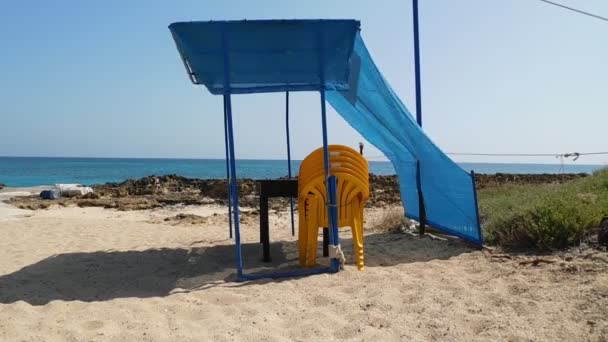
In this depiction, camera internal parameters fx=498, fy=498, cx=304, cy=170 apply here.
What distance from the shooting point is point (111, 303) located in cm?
426

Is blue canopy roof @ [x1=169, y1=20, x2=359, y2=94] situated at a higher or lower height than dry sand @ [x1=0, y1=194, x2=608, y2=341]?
higher

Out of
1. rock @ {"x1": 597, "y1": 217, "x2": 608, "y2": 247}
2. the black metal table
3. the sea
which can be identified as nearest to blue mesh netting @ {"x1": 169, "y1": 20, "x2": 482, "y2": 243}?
the black metal table

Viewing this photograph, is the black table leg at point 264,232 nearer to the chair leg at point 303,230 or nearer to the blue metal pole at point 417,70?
the chair leg at point 303,230

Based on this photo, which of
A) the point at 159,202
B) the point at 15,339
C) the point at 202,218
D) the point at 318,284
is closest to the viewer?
the point at 15,339

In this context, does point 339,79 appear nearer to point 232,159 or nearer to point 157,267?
point 232,159

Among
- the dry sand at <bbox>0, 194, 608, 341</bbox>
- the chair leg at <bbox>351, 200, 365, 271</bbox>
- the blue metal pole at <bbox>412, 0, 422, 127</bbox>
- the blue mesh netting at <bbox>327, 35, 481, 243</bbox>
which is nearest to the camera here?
the dry sand at <bbox>0, 194, 608, 341</bbox>

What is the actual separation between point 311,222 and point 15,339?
117 inches

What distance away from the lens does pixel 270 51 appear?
504 cm

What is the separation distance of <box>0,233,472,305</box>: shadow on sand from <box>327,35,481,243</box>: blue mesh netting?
0.38m

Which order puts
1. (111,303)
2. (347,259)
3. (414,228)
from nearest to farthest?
(111,303), (347,259), (414,228)

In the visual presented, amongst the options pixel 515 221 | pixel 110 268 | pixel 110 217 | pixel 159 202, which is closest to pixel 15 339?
pixel 110 268

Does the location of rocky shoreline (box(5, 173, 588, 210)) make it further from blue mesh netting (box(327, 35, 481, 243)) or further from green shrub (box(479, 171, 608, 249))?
green shrub (box(479, 171, 608, 249))

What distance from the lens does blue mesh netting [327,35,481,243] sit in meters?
5.93

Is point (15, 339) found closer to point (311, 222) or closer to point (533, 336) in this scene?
point (311, 222)
